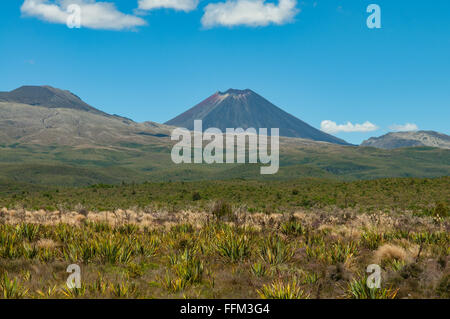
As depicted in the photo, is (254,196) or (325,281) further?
(254,196)

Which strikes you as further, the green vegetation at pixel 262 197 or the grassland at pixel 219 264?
the green vegetation at pixel 262 197

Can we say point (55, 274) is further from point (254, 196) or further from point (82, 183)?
point (82, 183)

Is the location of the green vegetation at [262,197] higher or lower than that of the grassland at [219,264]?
lower

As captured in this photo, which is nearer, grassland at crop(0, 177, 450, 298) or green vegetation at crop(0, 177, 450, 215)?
grassland at crop(0, 177, 450, 298)

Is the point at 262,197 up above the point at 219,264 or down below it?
below

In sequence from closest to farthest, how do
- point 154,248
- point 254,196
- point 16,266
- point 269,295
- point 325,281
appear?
point 269,295 < point 325,281 < point 16,266 < point 154,248 < point 254,196

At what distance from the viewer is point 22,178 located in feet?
481

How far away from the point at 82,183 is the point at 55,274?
149 m

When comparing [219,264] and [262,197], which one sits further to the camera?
[262,197]

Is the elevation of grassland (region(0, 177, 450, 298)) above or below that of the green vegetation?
above

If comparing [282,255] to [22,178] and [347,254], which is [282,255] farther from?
[22,178]
